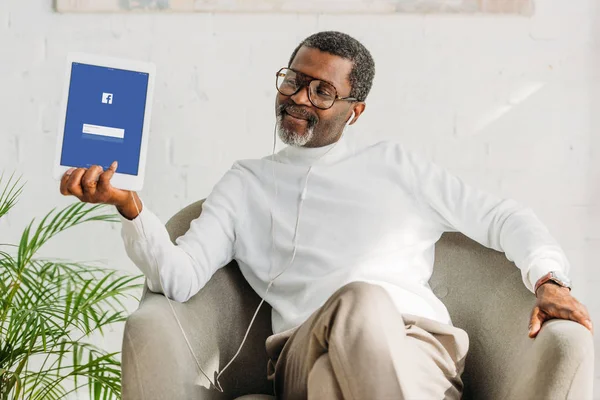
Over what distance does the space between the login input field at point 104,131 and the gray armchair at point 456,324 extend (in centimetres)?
31

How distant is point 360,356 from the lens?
4.13 feet

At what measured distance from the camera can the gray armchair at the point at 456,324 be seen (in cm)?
132

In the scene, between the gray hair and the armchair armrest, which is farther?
the gray hair

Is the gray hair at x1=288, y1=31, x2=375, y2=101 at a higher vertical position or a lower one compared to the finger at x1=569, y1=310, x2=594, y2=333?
higher

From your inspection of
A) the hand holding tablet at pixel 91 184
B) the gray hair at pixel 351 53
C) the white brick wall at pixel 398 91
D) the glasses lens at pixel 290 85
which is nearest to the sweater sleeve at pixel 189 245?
the hand holding tablet at pixel 91 184

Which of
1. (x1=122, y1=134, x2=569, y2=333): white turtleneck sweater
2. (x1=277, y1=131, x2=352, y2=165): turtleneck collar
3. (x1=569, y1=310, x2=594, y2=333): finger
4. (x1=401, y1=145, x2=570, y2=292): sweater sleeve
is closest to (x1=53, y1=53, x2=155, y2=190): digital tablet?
(x1=122, y1=134, x2=569, y2=333): white turtleneck sweater

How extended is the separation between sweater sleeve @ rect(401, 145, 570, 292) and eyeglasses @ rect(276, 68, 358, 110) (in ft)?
0.73

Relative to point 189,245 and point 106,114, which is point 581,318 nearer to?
point 189,245

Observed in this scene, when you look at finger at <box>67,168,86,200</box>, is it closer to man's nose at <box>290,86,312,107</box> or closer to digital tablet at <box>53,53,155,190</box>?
digital tablet at <box>53,53,155,190</box>

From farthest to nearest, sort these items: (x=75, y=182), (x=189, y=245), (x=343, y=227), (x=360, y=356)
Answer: (x=343, y=227) < (x=189, y=245) < (x=75, y=182) < (x=360, y=356)

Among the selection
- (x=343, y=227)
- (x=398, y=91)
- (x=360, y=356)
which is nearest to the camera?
(x=360, y=356)

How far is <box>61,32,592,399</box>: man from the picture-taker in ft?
5.08

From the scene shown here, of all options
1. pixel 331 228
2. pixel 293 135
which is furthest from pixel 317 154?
pixel 331 228

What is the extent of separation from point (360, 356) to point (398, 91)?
117 centimetres
